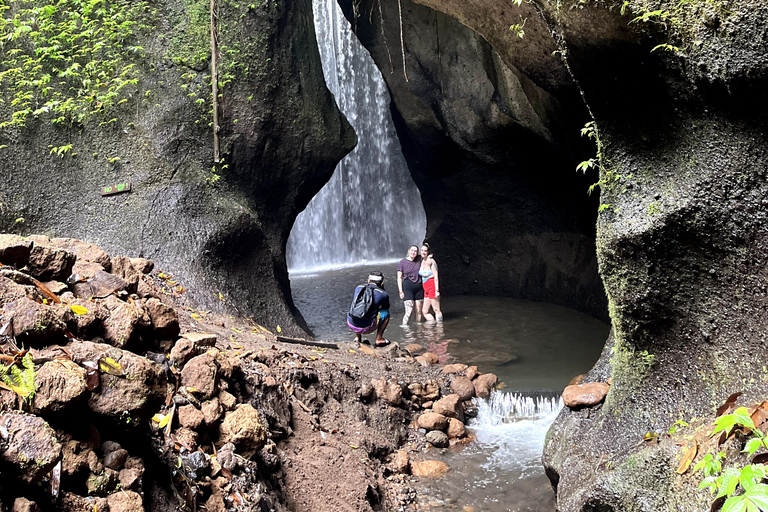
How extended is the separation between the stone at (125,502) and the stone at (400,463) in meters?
3.04

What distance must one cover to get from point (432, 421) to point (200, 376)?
291 centimetres

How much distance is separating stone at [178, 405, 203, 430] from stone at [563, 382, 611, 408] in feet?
8.98

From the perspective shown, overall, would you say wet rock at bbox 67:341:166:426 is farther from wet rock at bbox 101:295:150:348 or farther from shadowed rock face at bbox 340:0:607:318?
→ shadowed rock face at bbox 340:0:607:318

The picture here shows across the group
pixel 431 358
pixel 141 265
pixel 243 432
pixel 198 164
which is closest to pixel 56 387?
pixel 243 432

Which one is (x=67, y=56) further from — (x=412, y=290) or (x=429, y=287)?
(x=429, y=287)

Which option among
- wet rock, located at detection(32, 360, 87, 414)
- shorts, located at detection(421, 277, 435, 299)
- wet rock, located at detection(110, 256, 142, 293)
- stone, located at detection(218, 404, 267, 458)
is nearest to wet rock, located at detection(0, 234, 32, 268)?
wet rock, located at detection(32, 360, 87, 414)

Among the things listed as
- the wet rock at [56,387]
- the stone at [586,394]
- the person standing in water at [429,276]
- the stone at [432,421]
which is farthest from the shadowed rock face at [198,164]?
the wet rock at [56,387]

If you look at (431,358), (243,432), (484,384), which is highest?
(243,432)

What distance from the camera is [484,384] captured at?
6945mm

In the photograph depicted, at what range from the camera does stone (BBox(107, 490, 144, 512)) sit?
2.51 m

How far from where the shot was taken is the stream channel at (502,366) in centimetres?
507

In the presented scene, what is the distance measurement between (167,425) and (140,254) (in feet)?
15.3

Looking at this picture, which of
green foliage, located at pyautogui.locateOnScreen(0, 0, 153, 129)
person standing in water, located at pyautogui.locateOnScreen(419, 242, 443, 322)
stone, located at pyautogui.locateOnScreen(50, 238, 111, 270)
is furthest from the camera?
person standing in water, located at pyautogui.locateOnScreen(419, 242, 443, 322)

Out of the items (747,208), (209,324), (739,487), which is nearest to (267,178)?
(209,324)
